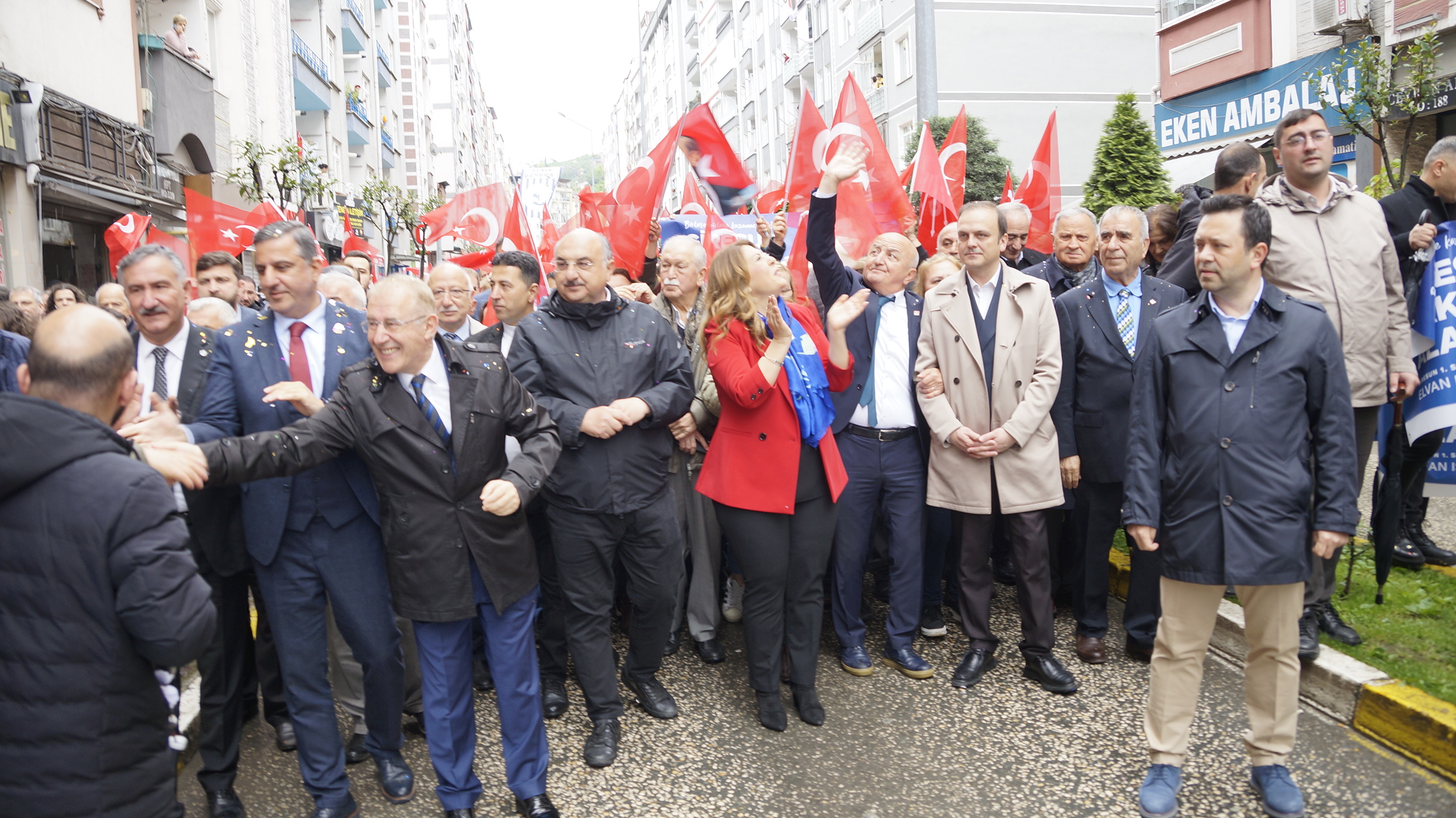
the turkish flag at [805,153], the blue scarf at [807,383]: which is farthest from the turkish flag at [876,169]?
the blue scarf at [807,383]

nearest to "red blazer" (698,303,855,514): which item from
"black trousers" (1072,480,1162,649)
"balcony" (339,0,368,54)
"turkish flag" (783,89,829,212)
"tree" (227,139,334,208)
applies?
"black trousers" (1072,480,1162,649)

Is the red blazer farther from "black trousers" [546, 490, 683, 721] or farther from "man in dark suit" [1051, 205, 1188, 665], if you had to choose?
"man in dark suit" [1051, 205, 1188, 665]

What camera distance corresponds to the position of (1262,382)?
3.46m

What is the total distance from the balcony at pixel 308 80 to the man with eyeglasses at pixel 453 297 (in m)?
22.6

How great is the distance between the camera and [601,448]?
13.7 feet

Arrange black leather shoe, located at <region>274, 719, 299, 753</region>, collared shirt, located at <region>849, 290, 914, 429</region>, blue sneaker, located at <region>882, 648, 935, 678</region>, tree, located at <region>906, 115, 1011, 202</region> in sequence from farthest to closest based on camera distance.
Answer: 1. tree, located at <region>906, 115, 1011, 202</region>
2. collared shirt, located at <region>849, 290, 914, 429</region>
3. blue sneaker, located at <region>882, 648, 935, 678</region>
4. black leather shoe, located at <region>274, 719, 299, 753</region>

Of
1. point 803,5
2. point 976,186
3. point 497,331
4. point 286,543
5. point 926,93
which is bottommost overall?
point 286,543

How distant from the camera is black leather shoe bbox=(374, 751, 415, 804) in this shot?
150 inches

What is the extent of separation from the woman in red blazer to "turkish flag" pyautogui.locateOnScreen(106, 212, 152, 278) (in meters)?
8.65

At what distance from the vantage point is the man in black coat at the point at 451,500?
3.44m

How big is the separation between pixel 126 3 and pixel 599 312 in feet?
48.7

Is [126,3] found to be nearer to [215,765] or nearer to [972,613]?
[215,765]

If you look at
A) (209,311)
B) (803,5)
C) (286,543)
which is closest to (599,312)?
(286,543)

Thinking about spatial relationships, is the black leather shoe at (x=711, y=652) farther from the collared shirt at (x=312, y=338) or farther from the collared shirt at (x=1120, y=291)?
the collared shirt at (x=1120, y=291)
